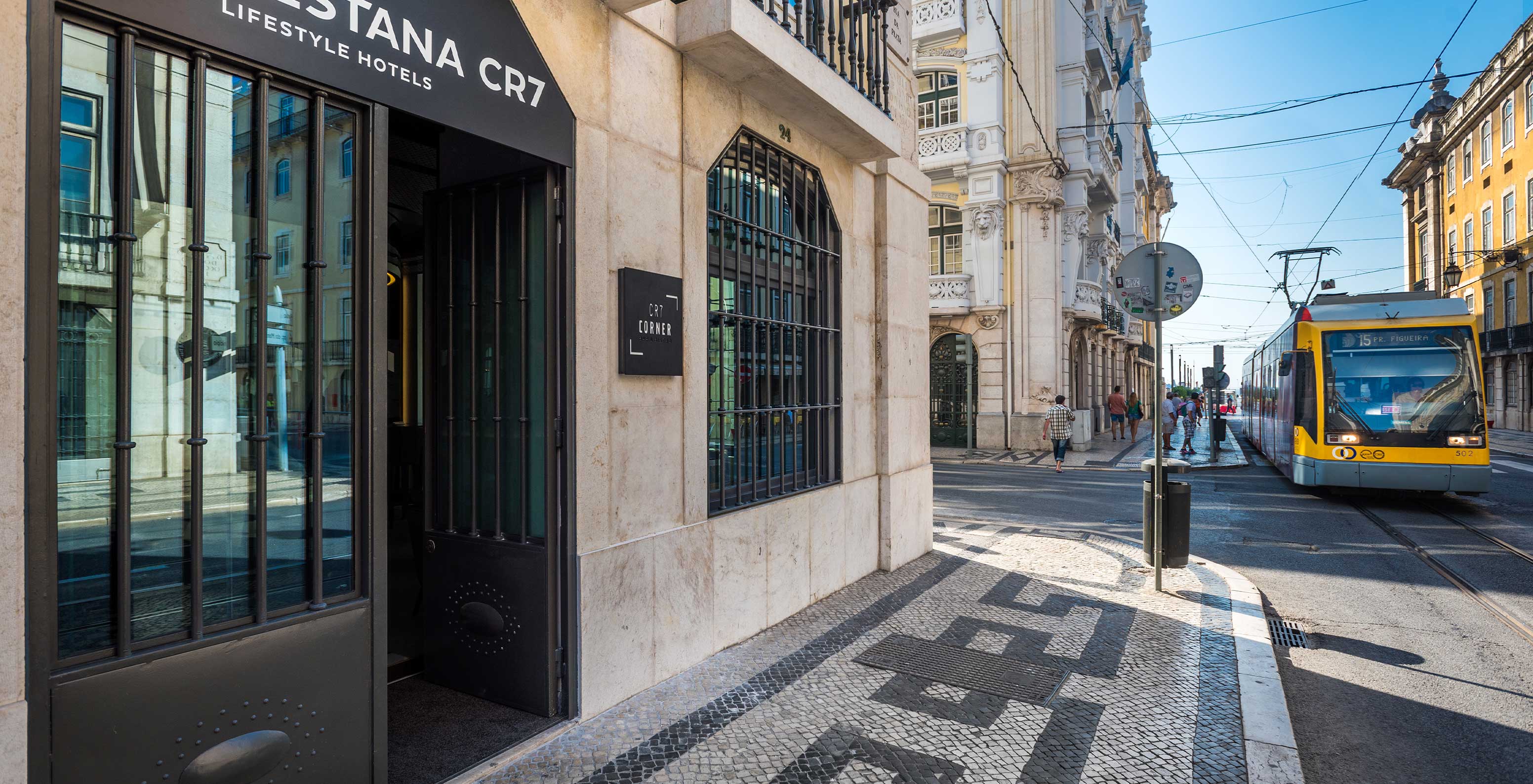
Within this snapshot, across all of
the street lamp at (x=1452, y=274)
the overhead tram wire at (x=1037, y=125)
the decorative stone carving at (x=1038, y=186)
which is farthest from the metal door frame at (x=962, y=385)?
the street lamp at (x=1452, y=274)

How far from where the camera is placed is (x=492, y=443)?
13.3ft

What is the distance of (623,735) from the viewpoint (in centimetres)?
375

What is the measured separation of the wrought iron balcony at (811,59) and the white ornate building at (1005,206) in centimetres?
1489

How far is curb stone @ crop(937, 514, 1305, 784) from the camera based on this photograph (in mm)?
3477

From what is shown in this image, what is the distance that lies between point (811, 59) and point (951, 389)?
18.2m

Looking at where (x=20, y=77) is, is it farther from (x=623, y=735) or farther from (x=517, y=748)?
(x=623, y=735)

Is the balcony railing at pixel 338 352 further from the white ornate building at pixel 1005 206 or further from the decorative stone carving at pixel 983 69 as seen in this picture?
the decorative stone carving at pixel 983 69

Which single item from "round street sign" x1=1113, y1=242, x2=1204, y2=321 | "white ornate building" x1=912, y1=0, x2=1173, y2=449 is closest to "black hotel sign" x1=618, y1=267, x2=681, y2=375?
"round street sign" x1=1113, y1=242, x2=1204, y2=321

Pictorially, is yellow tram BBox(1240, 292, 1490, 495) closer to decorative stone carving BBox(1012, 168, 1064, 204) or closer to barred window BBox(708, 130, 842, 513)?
barred window BBox(708, 130, 842, 513)

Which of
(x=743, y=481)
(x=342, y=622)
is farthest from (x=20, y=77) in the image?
(x=743, y=481)

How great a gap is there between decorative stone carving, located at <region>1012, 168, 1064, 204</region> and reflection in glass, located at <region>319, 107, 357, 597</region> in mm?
20974

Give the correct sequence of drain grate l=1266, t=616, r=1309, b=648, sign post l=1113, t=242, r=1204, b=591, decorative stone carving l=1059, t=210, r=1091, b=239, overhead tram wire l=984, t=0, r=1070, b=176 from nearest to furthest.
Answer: drain grate l=1266, t=616, r=1309, b=648 → sign post l=1113, t=242, r=1204, b=591 → overhead tram wire l=984, t=0, r=1070, b=176 → decorative stone carving l=1059, t=210, r=1091, b=239

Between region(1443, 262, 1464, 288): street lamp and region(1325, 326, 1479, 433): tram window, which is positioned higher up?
region(1443, 262, 1464, 288): street lamp

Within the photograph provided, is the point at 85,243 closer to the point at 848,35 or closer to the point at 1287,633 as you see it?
the point at 848,35
